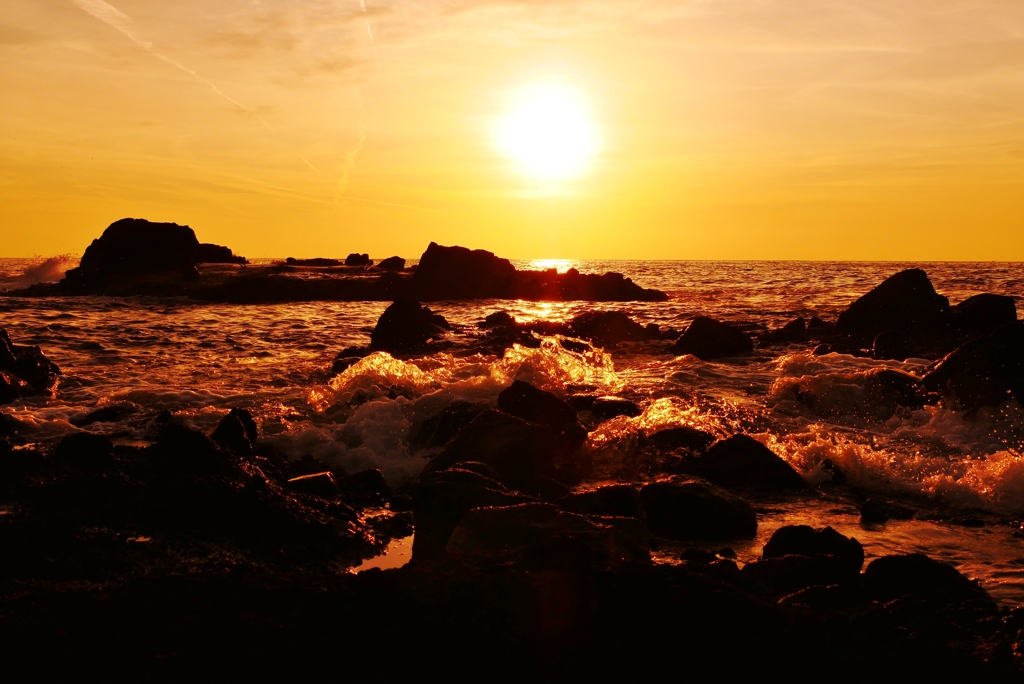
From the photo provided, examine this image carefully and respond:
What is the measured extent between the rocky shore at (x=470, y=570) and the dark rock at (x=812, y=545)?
0.7 inches

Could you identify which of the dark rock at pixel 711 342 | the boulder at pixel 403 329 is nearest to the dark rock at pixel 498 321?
the boulder at pixel 403 329

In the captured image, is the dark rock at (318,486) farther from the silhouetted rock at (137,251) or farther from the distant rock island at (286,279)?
the silhouetted rock at (137,251)

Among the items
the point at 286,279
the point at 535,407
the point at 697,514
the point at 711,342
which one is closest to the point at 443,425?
the point at 535,407

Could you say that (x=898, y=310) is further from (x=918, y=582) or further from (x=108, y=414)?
(x=108, y=414)

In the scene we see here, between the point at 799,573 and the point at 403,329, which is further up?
the point at 403,329

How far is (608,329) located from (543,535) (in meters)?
20.5

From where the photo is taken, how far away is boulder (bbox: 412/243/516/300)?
54.6m

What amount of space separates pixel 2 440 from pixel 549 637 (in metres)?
7.49

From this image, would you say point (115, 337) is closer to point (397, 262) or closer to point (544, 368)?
point (544, 368)

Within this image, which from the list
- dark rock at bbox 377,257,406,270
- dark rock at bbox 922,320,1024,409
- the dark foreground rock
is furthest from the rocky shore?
dark rock at bbox 377,257,406,270

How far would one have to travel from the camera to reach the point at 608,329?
1038 inches

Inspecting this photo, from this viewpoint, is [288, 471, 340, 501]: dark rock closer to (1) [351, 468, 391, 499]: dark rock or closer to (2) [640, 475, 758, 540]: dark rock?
(1) [351, 468, 391, 499]: dark rock

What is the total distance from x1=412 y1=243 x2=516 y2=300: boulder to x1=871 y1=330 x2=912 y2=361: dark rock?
114 ft

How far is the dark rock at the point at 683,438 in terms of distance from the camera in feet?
37.4
